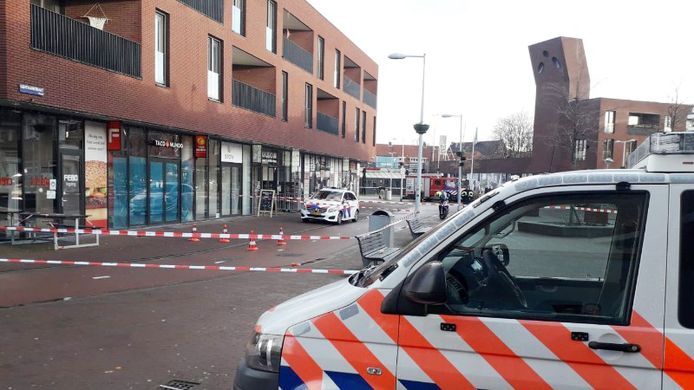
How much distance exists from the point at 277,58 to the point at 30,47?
46.3 ft

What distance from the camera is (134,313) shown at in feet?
22.9

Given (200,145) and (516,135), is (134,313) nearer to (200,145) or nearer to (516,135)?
(200,145)

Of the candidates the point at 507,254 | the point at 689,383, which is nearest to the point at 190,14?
the point at 507,254

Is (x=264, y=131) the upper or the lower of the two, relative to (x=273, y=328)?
upper

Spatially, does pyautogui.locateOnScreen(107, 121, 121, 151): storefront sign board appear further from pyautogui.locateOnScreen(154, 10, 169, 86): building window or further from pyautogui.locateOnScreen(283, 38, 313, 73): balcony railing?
pyautogui.locateOnScreen(283, 38, 313, 73): balcony railing

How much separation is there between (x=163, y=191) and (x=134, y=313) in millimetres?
12436

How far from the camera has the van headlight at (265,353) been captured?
8.72 ft

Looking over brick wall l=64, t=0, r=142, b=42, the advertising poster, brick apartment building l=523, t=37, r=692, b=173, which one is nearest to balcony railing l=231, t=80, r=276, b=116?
brick wall l=64, t=0, r=142, b=42

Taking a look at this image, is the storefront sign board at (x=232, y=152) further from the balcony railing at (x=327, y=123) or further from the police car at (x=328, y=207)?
the balcony railing at (x=327, y=123)

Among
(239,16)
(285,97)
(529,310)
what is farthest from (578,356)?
(285,97)

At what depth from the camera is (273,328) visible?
8.95 feet

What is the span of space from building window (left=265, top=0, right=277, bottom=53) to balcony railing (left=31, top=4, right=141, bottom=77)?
9.78 meters

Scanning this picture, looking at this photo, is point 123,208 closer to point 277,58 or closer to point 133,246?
point 133,246

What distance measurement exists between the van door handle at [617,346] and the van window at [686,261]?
230mm
